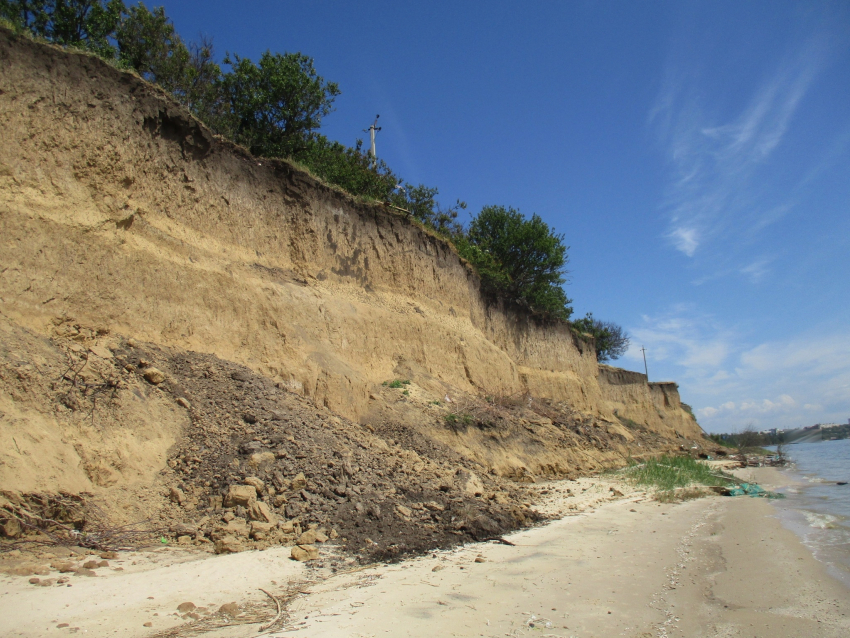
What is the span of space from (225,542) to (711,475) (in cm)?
1358

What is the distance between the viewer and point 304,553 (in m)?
4.94

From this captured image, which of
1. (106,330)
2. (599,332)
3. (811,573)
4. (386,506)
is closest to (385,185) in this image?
(106,330)

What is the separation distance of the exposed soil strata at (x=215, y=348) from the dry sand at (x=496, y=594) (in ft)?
2.57

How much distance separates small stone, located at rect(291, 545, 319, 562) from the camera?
4879 millimetres

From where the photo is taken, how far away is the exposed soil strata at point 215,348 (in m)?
5.78

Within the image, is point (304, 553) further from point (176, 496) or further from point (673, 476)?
point (673, 476)

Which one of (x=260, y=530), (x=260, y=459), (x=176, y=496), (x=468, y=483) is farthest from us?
(x=468, y=483)

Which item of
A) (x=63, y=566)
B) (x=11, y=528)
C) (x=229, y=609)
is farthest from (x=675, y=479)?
(x=11, y=528)

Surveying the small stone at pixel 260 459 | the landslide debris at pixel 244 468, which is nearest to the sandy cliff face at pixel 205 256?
the landslide debris at pixel 244 468

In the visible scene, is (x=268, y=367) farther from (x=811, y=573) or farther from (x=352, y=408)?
(x=811, y=573)

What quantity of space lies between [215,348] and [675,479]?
10.9 meters

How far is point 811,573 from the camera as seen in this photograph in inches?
207

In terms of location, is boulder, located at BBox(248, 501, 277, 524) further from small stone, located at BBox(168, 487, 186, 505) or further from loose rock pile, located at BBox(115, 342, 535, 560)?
small stone, located at BBox(168, 487, 186, 505)

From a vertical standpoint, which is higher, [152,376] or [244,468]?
[152,376]
